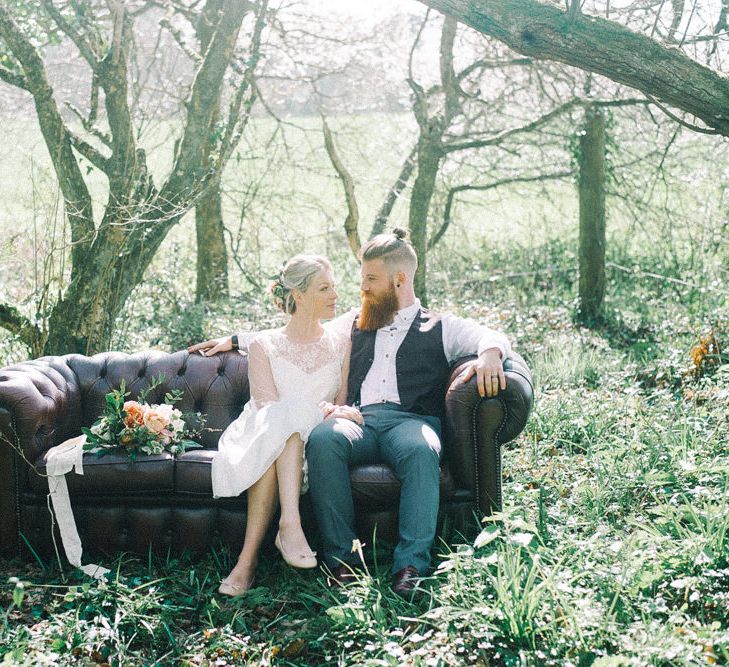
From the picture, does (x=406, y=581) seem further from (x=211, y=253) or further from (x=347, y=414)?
(x=211, y=253)

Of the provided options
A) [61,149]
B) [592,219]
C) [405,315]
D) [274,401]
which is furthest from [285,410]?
[592,219]

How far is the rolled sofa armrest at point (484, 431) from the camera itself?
4.05 metres

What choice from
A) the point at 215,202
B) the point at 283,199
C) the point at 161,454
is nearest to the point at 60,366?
the point at 161,454

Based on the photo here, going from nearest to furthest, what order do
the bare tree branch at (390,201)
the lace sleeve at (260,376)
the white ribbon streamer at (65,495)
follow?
the white ribbon streamer at (65,495)
the lace sleeve at (260,376)
the bare tree branch at (390,201)

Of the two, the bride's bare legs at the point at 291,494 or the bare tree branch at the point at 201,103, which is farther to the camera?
the bare tree branch at the point at 201,103

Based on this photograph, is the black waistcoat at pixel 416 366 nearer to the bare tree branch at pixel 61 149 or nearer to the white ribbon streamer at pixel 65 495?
the white ribbon streamer at pixel 65 495

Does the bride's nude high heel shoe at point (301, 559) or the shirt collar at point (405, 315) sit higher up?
the shirt collar at point (405, 315)

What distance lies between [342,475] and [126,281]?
2.74 metres

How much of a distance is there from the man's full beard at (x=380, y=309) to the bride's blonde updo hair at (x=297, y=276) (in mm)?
277

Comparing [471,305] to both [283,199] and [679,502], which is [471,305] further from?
[679,502]

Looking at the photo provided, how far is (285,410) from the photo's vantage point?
13.3ft

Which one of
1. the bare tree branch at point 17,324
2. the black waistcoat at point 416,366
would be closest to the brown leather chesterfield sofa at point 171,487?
the black waistcoat at point 416,366

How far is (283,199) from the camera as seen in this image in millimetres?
9367

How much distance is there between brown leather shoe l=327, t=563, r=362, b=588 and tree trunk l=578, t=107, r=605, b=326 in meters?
4.79
